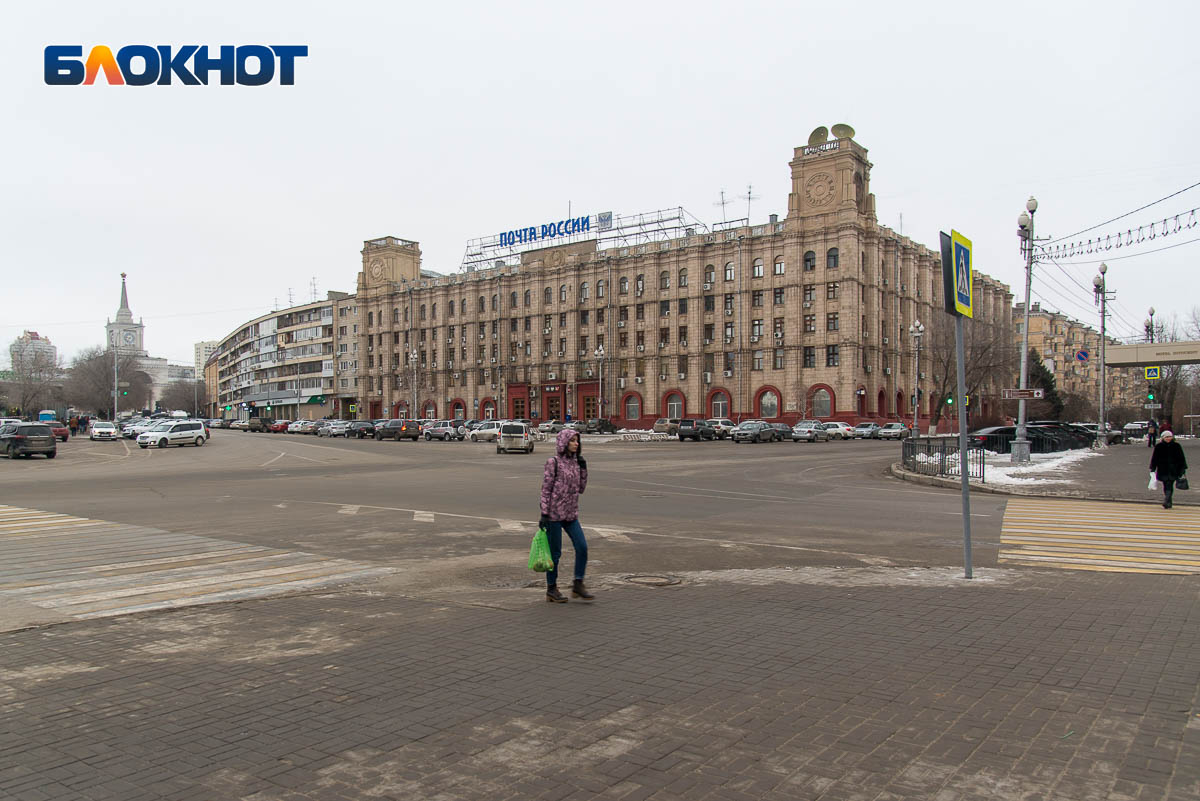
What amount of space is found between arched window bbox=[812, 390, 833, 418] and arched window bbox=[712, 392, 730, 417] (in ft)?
28.5

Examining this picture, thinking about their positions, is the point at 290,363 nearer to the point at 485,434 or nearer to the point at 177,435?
the point at 485,434

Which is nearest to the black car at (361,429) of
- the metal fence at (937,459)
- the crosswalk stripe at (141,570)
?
the metal fence at (937,459)

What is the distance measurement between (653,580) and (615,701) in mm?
4077

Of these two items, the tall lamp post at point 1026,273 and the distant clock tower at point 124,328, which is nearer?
the tall lamp post at point 1026,273

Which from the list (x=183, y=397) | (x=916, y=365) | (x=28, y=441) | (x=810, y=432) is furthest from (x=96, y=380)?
(x=916, y=365)

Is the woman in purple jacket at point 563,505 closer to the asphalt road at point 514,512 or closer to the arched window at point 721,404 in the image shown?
the asphalt road at point 514,512

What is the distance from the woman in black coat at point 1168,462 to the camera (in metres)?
16.0

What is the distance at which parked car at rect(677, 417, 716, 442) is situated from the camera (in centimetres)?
A: 5975

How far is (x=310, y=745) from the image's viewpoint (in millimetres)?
4355

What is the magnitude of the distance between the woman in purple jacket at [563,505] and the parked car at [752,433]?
49.7 meters

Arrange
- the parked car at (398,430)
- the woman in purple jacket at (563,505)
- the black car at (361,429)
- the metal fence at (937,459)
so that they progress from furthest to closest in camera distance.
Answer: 1. the black car at (361,429)
2. the parked car at (398,430)
3. the metal fence at (937,459)
4. the woman in purple jacket at (563,505)

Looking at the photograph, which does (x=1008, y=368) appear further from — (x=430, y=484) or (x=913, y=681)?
(x=913, y=681)

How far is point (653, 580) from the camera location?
9.08 metres

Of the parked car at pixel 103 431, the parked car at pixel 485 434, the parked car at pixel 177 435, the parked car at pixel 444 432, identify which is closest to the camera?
the parked car at pixel 177 435
